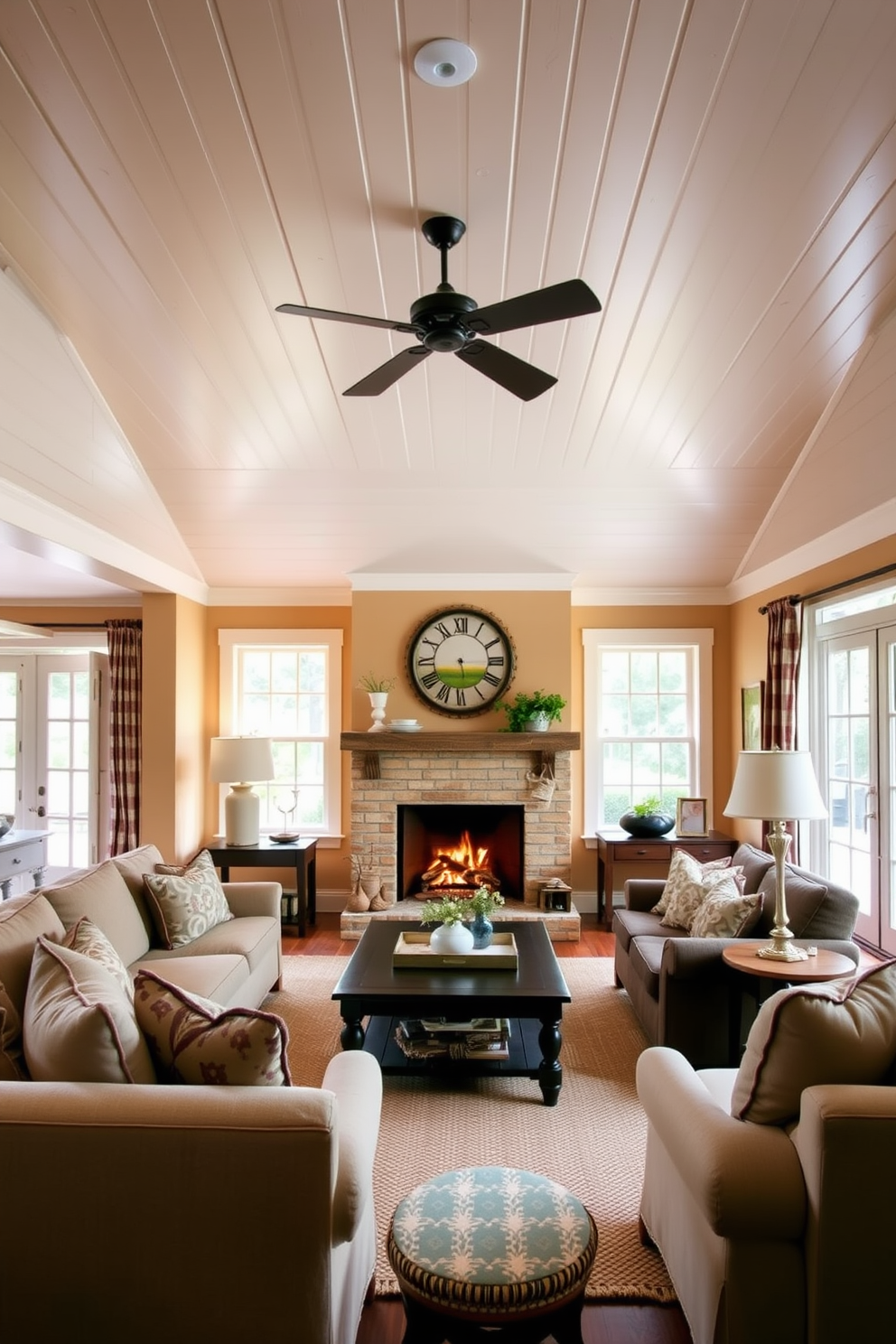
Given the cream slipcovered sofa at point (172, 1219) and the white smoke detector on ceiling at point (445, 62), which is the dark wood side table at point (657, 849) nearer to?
the cream slipcovered sofa at point (172, 1219)

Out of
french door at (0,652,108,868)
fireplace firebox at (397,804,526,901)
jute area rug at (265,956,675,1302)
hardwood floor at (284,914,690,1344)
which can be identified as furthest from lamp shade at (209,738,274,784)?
hardwood floor at (284,914,690,1344)

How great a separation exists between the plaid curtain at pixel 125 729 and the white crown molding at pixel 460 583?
1.82 meters

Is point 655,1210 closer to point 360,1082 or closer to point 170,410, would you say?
point 360,1082

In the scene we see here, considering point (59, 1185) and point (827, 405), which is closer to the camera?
point (59, 1185)

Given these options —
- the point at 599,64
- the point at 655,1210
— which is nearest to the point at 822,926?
the point at 655,1210

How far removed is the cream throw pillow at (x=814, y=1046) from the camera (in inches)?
72.1

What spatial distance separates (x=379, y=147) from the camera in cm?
259

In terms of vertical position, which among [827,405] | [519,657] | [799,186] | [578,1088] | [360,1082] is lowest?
[578,1088]

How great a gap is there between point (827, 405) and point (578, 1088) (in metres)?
3.38

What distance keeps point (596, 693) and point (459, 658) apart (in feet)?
3.82

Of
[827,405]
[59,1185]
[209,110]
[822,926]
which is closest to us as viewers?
[59,1185]

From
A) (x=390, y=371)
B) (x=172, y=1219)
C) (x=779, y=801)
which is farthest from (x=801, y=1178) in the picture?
(x=390, y=371)

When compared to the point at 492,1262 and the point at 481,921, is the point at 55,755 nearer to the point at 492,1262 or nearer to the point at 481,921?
the point at 481,921

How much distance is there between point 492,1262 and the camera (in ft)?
5.54
